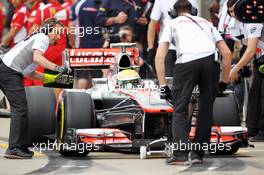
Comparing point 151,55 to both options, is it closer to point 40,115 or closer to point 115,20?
point 115,20

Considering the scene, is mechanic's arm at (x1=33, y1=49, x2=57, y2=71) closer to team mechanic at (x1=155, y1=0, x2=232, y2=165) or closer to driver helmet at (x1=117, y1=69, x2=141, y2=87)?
driver helmet at (x1=117, y1=69, x2=141, y2=87)

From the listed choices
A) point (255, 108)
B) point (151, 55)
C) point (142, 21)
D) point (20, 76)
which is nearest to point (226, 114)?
point (255, 108)

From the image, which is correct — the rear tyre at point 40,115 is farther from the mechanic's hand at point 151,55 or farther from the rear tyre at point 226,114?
the mechanic's hand at point 151,55

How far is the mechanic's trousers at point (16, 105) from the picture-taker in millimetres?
12602

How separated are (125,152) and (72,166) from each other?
1.51m

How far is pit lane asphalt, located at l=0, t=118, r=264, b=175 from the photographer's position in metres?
11.4

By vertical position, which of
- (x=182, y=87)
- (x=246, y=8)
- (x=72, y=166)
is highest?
(x=246, y=8)

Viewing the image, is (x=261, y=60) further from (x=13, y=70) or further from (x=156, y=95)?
(x=13, y=70)

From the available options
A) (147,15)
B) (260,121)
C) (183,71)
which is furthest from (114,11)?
(183,71)

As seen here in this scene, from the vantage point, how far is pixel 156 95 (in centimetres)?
1301

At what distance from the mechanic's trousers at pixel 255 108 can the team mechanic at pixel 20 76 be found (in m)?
3.19

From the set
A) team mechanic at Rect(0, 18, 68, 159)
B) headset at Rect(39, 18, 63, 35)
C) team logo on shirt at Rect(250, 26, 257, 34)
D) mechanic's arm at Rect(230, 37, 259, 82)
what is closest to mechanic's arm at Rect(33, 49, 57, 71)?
team mechanic at Rect(0, 18, 68, 159)

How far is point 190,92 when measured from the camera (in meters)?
11.7

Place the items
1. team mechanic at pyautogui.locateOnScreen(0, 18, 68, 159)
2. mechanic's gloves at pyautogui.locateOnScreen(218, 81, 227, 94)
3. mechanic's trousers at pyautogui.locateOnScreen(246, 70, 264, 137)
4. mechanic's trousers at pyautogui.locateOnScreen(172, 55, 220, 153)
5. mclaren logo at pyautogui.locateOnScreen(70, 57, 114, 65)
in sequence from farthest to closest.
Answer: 1. mechanic's trousers at pyautogui.locateOnScreen(246, 70, 264, 137)
2. mclaren logo at pyautogui.locateOnScreen(70, 57, 114, 65)
3. team mechanic at pyautogui.locateOnScreen(0, 18, 68, 159)
4. mechanic's gloves at pyautogui.locateOnScreen(218, 81, 227, 94)
5. mechanic's trousers at pyautogui.locateOnScreen(172, 55, 220, 153)
